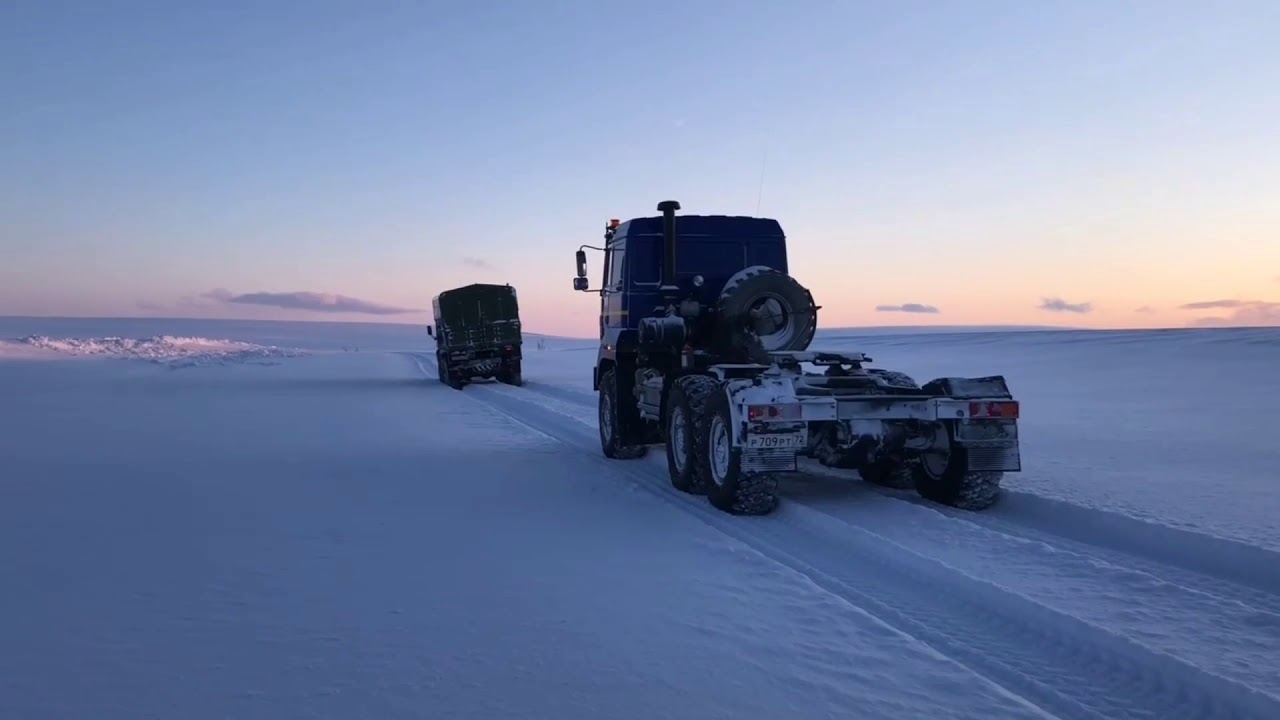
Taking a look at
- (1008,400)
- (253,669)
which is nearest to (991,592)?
(1008,400)

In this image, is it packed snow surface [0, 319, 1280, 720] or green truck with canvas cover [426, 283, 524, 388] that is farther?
Answer: green truck with canvas cover [426, 283, 524, 388]

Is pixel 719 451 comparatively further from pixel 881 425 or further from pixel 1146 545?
pixel 1146 545

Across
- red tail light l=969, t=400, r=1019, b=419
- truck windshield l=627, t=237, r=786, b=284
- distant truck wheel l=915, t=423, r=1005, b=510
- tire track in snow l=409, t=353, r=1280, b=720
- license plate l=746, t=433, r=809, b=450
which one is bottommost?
tire track in snow l=409, t=353, r=1280, b=720

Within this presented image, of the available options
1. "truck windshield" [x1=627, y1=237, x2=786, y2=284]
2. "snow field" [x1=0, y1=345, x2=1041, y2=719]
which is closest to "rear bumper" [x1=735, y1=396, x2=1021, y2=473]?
"snow field" [x1=0, y1=345, x2=1041, y2=719]

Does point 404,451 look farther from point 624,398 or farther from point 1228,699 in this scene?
point 1228,699

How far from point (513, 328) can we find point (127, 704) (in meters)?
25.6

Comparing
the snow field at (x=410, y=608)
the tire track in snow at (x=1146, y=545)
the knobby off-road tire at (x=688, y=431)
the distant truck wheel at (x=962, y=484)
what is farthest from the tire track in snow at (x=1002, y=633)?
the distant truck wheel at (x=962, y=484)

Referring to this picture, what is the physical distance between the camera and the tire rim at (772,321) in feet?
33.7

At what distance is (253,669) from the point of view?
4477mm

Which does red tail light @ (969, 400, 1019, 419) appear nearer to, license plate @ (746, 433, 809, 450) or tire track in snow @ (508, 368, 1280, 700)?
tire track in snow @ (508, 368, 1280, 700)

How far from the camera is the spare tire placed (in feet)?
33.6

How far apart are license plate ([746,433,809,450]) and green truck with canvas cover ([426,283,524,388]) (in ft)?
69.9

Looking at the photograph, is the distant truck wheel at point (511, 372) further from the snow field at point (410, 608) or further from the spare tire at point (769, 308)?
the spare tire at point (769, 308)

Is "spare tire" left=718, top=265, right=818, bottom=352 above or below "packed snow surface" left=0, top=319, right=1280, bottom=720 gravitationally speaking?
A: above
